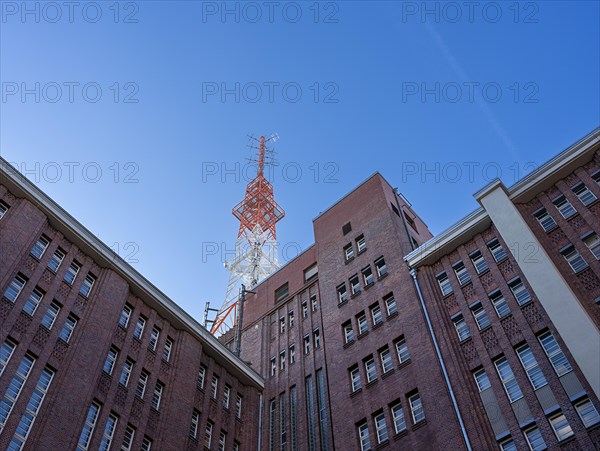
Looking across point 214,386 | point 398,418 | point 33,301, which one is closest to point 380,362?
point 398,418

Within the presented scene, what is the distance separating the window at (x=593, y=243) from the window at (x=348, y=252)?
61.5 ft

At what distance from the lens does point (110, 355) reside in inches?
1581

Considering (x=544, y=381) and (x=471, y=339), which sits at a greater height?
(x=471, y=339)

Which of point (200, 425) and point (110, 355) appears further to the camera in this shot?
point (200, 425)

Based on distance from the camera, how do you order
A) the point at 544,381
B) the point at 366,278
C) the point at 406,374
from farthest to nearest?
the point at 366,278, the point at 406,374, the point at 544,381

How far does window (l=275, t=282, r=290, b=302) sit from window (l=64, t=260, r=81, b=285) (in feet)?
71.4

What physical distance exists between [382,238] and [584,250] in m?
16.1

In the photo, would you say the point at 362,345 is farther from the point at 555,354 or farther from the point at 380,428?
the point at 555,354

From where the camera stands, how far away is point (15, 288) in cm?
3653

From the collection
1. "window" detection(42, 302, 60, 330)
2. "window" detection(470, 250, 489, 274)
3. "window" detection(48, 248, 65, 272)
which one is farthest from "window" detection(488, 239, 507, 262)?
"window" detection(48, 248, 65, 272)

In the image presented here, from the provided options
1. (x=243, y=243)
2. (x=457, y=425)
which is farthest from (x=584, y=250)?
(x=243, y=243)

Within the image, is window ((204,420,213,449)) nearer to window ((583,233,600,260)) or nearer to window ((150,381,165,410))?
window ((150,381,165,410))

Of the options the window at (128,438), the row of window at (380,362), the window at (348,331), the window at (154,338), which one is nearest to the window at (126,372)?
the window at (154,338)

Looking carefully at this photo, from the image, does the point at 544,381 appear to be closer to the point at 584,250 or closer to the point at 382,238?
the point at 584,250
